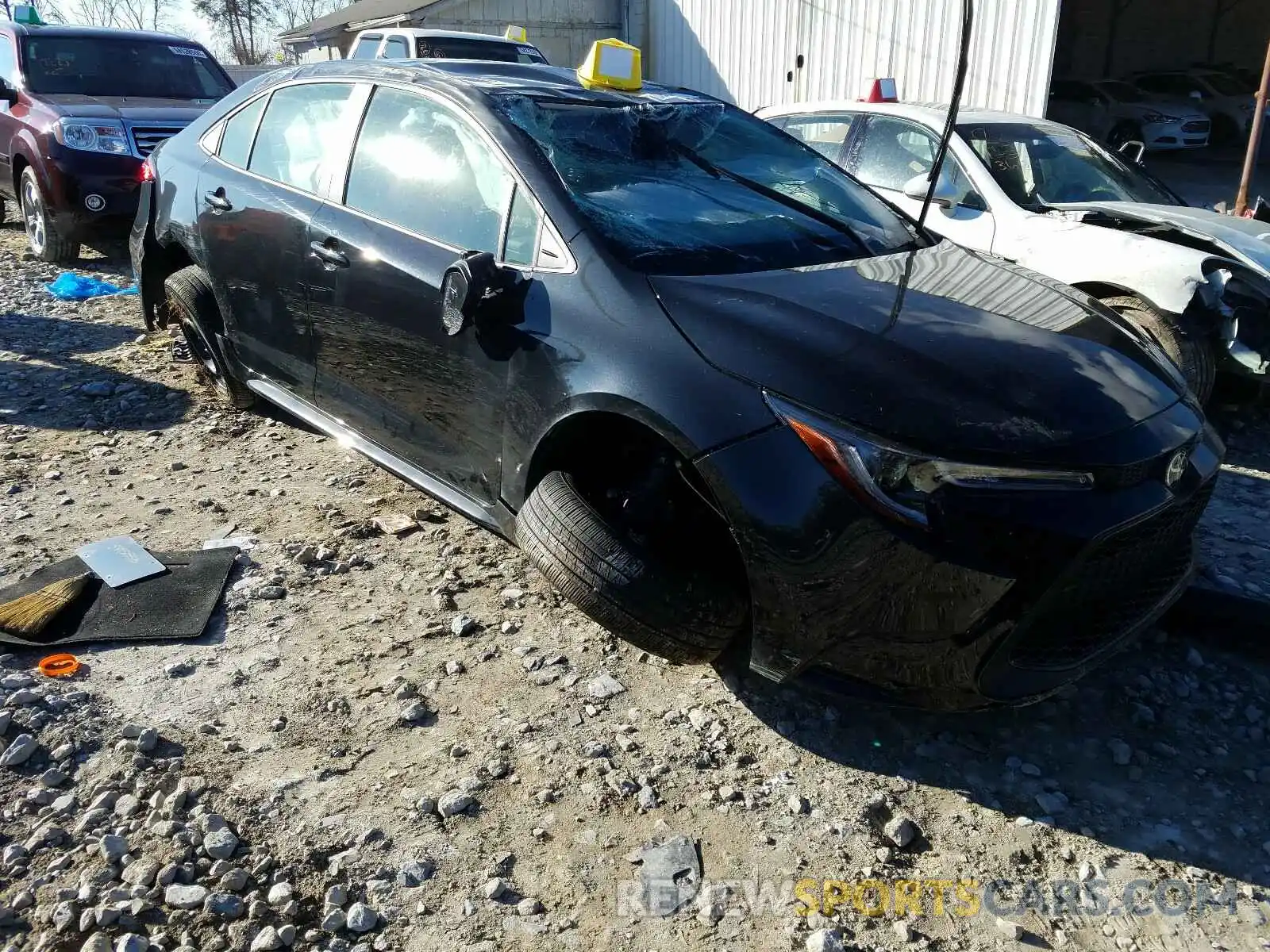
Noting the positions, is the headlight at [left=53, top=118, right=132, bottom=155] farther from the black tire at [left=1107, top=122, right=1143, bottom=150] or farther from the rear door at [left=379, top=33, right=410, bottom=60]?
the black tire at [left=1107, top=122, right=1143, bottom=150]

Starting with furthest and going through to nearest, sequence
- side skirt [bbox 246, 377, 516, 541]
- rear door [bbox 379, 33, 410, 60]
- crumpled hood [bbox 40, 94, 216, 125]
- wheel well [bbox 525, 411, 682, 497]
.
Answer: rear door [bbox 379, 33, 410, 60] → crumpled hood [bbox 40, 94, 216, 125] → side skirt [bbox 246, 377, 516, 541] → wheel well [bbox 525, 411, 682, 497]

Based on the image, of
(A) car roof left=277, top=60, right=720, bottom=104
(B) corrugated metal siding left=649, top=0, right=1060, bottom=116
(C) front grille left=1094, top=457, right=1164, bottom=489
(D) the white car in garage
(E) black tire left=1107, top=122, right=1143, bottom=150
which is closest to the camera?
(C) front grille left=1094, top=457, right=1164, bottom=489

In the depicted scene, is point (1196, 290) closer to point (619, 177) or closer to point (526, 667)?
point (619, 177)

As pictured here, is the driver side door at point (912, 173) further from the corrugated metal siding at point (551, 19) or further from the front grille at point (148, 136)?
the corrugated metal siding at point (551, 19)

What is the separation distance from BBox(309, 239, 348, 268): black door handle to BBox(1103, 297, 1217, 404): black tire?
3484 millimetres

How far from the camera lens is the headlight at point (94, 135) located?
7777 millimetres

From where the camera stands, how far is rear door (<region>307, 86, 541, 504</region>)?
3.10m

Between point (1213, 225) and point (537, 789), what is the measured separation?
4821mm

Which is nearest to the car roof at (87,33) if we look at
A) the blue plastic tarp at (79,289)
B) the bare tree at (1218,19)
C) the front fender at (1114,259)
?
the blue plastic tarp at (79,289)

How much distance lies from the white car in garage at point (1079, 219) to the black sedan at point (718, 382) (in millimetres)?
1897

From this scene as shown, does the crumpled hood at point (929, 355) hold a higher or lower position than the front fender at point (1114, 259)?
higher

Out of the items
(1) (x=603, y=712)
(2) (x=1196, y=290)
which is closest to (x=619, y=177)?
(1) (x=603, y=712)

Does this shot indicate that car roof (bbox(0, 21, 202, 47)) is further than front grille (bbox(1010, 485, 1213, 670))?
Yes

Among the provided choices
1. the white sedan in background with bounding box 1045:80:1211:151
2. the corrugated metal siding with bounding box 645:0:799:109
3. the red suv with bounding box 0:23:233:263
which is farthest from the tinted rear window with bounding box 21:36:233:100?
the white sedan in background with bounding box 1045:80:1211:151
